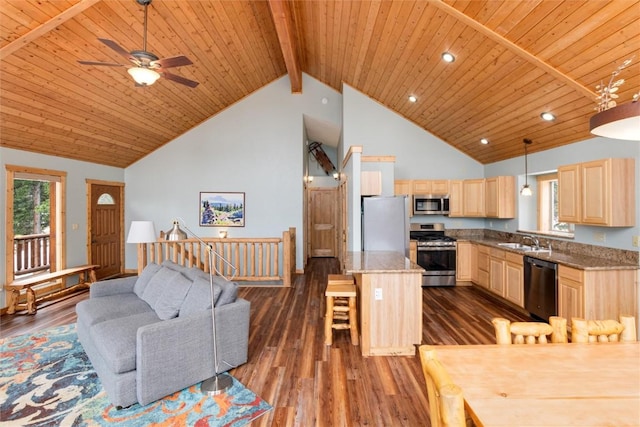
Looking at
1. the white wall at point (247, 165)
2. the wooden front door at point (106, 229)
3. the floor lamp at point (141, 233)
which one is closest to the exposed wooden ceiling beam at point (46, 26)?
the floor lamp at point (141, 233)

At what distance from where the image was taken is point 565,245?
14.0 ft

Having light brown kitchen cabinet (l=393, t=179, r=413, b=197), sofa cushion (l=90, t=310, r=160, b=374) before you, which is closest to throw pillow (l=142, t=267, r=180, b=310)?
sofa cushion (l=90, t=310, r=160, b=374)

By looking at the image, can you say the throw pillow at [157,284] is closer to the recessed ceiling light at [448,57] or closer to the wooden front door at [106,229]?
the wooden front door at [106,229]

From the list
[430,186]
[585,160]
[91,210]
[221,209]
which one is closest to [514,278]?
[585,160]

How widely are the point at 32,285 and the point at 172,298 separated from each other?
329 centimetres

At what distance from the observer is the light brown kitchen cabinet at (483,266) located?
16.7 ft

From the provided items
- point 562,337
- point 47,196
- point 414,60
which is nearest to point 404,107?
point 414,60

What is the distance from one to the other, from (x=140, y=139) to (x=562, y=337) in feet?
24.0

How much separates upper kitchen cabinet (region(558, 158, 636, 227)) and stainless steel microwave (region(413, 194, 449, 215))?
228 centimetres

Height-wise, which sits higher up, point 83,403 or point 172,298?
point 172,298

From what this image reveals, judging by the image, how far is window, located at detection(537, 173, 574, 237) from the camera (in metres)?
4.89

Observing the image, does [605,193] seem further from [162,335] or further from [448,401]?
[162,335]

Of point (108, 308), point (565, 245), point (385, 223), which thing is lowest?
point (108, 308)

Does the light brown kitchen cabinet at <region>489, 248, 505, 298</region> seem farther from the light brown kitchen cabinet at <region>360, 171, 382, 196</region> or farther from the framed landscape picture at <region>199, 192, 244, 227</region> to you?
the framed landscape picture at <region>199, 192, 244, 227</region>
